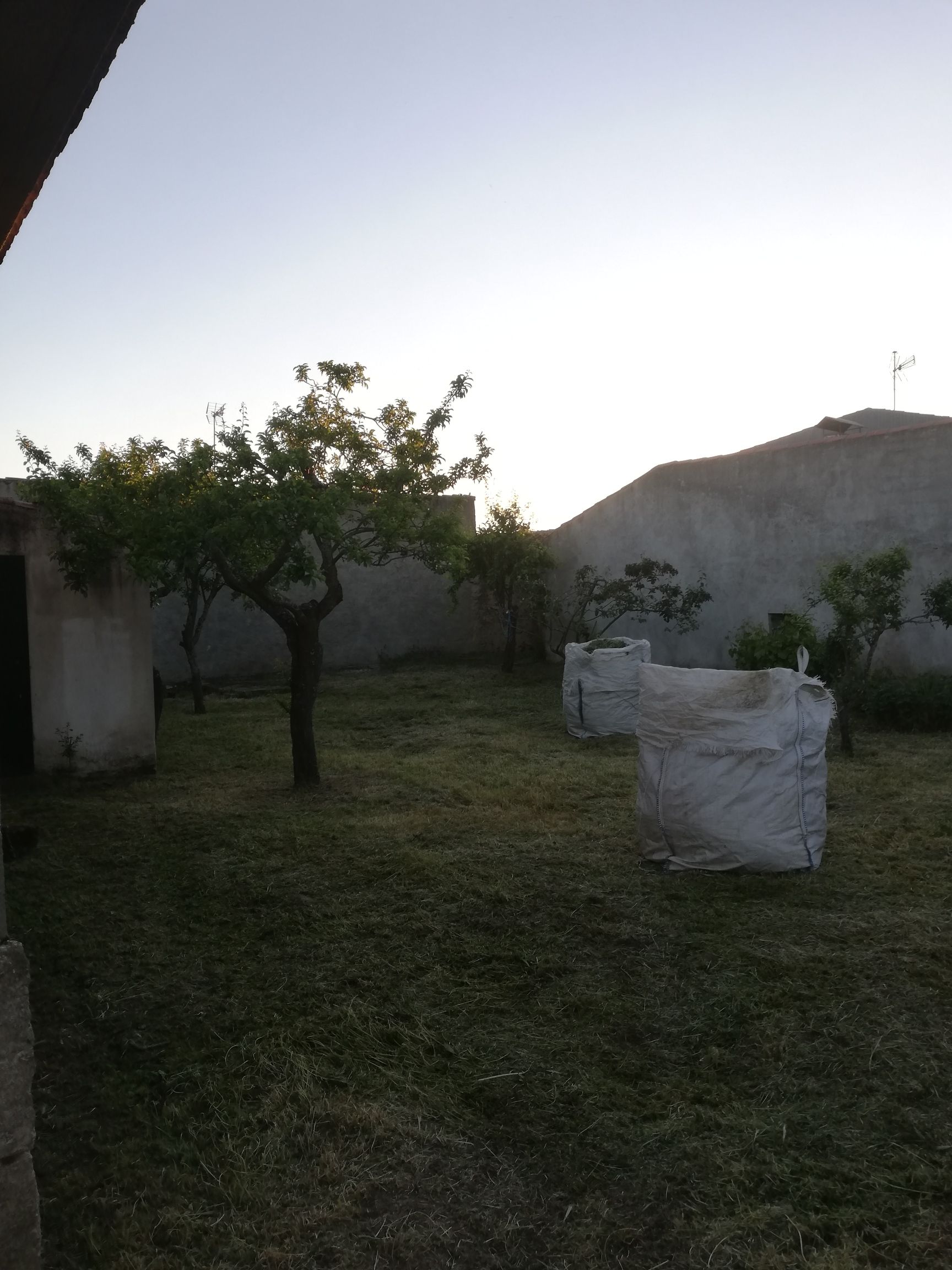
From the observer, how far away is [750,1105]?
3.06 m

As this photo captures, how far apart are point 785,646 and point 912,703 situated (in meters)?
1.39

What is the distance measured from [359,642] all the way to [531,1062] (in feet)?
47.9

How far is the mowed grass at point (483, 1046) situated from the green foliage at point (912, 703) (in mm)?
3506

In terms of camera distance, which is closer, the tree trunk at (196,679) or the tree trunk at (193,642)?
the tree trunk at (193,642)

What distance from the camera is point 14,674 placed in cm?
779

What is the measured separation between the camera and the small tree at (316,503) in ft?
21.7

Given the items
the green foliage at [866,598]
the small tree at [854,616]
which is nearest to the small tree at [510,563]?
the small tree at [854,616]

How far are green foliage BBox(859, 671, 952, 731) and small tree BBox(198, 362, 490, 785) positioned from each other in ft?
16.5

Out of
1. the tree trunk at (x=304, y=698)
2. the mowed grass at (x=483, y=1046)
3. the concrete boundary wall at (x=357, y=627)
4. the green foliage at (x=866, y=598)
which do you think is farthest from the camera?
the concrete boundary wall at (x=357, y=627)

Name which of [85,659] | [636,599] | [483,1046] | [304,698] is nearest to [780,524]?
[636,599]

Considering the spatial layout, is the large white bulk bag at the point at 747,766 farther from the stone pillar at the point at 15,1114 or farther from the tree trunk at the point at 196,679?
the tree trunk at the point at 196,679

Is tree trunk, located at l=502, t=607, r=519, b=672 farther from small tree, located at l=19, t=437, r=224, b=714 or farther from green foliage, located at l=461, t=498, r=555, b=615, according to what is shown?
small tree, located at l=19, t=437, r=224, b=714

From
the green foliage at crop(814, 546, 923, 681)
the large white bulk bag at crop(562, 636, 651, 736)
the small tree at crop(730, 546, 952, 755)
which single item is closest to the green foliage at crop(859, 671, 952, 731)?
the small tree at crop(730, 546, 952, 755)

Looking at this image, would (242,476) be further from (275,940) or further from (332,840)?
(275,940)
